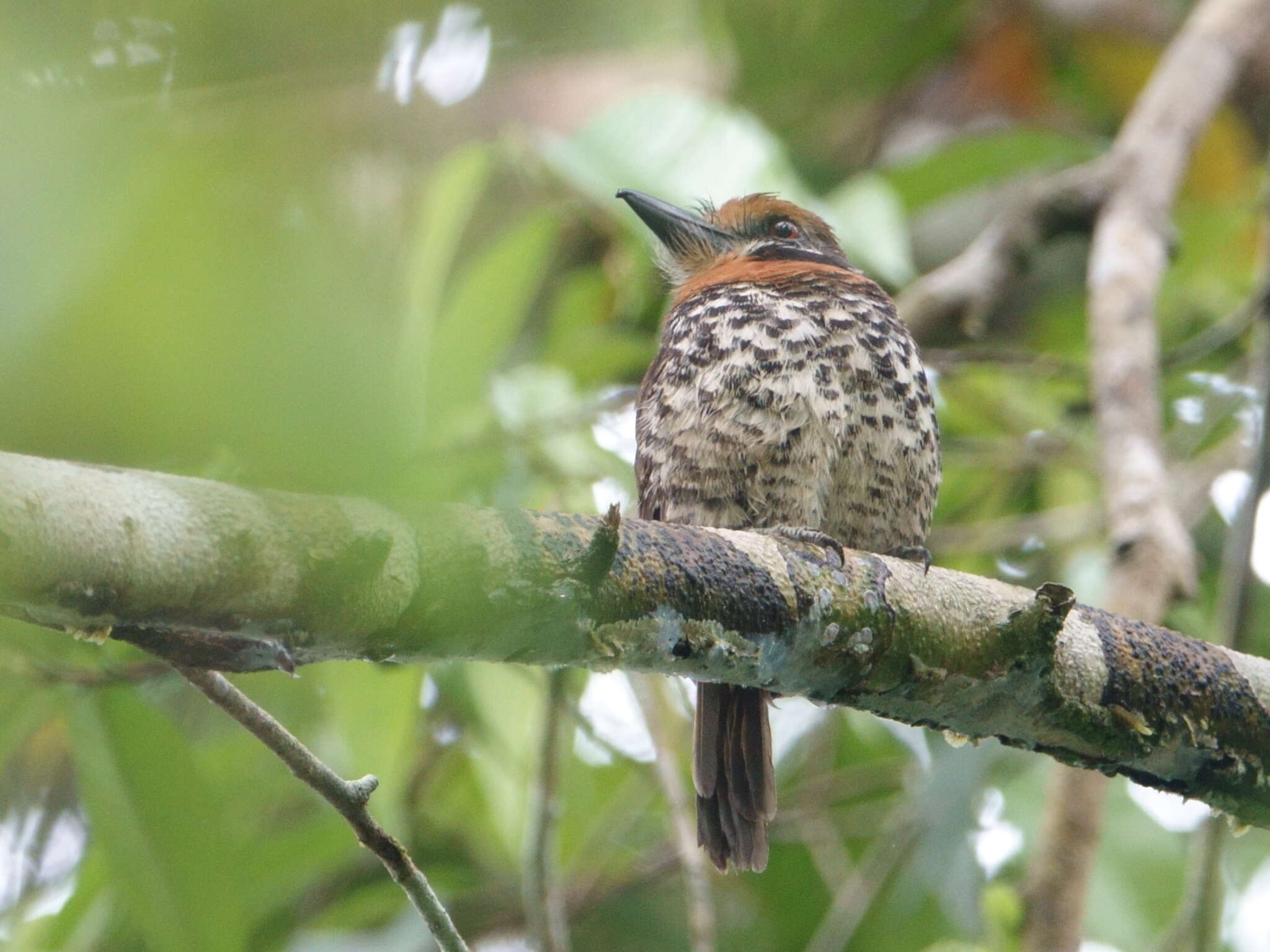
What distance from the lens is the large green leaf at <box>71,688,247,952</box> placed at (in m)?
2.53

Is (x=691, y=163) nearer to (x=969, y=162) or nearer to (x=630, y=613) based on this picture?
(x=969, y=162)

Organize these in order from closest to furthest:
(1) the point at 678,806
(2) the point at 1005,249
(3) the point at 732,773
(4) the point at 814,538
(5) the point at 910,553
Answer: (4) the point at 814,538 < (3) the point at 732,773 < (5) the point at 910,553 < (1) the point at 678,806 < (2) the point at 1005,249

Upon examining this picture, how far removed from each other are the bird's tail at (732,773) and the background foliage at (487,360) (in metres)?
0.32

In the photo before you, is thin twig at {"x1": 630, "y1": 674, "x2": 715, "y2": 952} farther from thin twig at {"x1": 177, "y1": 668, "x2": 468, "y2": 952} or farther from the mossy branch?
thin twig at {"x1": 177, "y1": 668, "x2": 468, "y2": 952}

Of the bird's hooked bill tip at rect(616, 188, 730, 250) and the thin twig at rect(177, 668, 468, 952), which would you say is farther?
the bird's hooked bill tip at rect(616, 188, 730, 250)

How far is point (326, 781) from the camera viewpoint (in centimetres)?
152

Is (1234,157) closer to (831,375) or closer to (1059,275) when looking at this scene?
(1059,275)

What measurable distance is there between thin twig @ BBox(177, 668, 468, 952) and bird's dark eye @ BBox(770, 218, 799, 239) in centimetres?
226

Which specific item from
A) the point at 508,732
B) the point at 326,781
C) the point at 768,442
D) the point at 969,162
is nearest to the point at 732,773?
the point at 768,442

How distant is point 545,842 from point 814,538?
0.89 metres

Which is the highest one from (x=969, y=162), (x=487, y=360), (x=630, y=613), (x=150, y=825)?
(x=969, y=162)

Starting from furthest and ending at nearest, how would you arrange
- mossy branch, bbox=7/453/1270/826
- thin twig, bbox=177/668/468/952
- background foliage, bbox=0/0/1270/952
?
thin twig, bbox=177/668/468/952 < mossy branch, bbox=7/453/1270/826 < background foliage, bbox=0/0/1270/952

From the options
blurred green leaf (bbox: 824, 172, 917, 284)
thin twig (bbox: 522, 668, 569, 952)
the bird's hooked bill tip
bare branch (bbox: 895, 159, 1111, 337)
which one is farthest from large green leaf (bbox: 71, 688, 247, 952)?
bare branch (bbox: 895, 159, 1111, 337)

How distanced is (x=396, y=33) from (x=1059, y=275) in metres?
4.80
